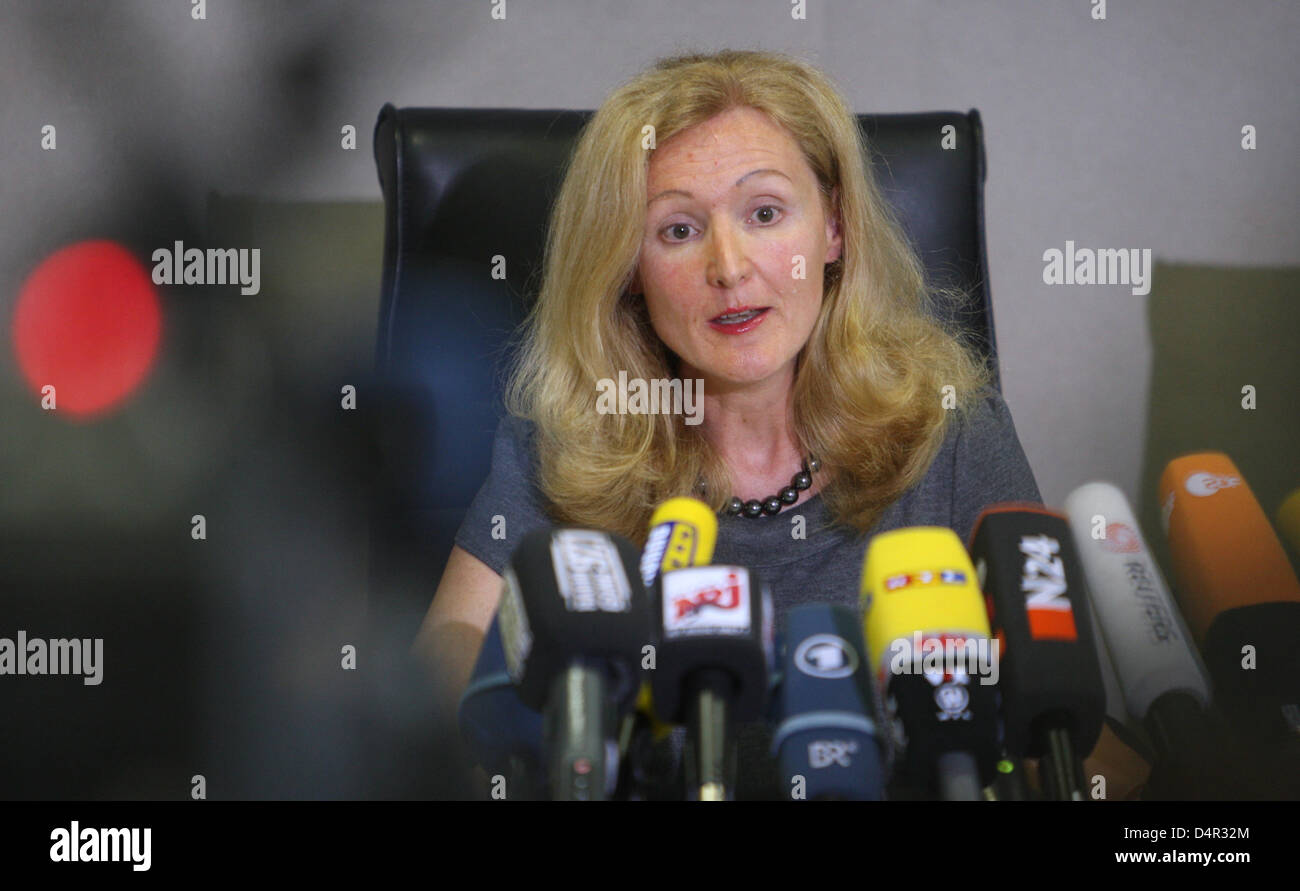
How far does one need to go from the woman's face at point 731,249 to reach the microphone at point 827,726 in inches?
21.1

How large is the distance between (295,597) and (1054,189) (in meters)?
1.35

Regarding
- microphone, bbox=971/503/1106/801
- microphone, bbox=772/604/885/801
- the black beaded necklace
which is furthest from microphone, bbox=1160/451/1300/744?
the black beaded necklace

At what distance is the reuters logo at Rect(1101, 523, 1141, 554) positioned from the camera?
30.0 inches

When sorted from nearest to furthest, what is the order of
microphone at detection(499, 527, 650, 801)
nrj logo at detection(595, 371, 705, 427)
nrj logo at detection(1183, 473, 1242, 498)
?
microphone at detection(499, 527, 650, 801)
nrj logo at detection(1183, 473, 1242, 498)
nrj logo at detection(595, 371, 705, 427)

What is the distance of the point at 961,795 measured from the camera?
59cm

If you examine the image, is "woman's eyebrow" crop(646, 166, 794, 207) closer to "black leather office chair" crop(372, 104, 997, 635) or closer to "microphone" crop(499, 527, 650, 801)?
"black leather office chair" crop(372, 104, 997, 635)

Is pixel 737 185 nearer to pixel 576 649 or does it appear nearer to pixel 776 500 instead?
pixel 776 500

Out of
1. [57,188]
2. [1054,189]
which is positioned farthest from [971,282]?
[57,188]

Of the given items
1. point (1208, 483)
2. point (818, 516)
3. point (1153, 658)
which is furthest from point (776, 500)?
point (1153, 658)

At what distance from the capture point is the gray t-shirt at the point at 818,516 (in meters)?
1.15

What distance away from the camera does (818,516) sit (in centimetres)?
118

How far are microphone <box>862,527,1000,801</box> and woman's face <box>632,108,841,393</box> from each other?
0.52 m

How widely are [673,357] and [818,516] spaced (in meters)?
0.25
